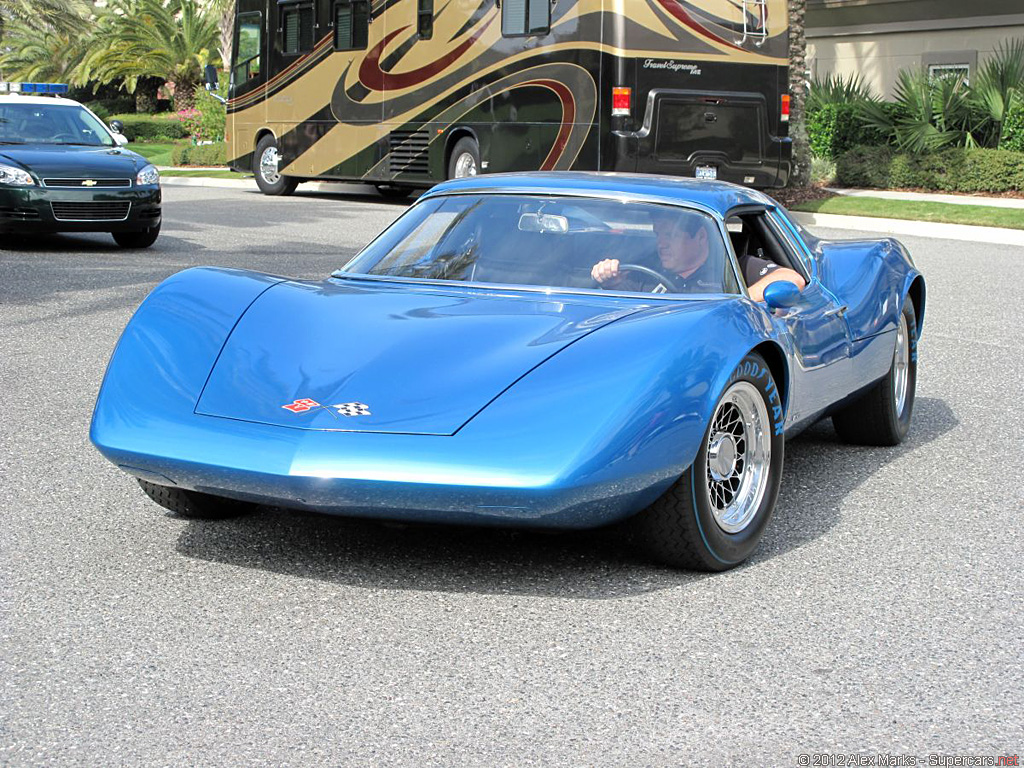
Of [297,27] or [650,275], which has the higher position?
[297,27]

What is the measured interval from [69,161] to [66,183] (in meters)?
0.38

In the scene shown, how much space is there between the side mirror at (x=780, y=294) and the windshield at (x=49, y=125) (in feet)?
38.1

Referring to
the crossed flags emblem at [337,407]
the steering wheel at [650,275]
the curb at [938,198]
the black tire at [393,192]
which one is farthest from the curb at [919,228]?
the crossed flags emblem at [337,407]

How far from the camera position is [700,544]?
182 inches

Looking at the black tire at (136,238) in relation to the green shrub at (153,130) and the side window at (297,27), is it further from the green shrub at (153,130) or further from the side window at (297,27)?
the green shrub at (153,130)

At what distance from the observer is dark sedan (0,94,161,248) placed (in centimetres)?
1425

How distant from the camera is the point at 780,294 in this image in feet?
17.6

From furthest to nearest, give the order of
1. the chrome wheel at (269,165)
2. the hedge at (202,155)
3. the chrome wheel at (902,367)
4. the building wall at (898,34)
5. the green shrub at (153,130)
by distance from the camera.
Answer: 1. the green shrub at (153,130)
2. the hedge at (202,155)
3. the building wall at (898,34)
4. the chrome wheel at (269,165)
5. the chrome wheel at (902,367)

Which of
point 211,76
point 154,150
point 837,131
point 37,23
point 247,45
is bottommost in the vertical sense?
point 154,150

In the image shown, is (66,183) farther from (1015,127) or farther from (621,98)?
(1015,127)

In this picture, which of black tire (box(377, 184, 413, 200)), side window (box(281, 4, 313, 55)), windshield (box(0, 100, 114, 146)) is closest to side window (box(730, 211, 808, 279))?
windshield (box(0, 100, 114, 146))

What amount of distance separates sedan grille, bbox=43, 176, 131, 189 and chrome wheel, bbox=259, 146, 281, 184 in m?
9.49

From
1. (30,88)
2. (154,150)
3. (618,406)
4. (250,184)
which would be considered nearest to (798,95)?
(250,184)

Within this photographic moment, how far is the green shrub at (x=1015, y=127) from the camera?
76.0 ft
